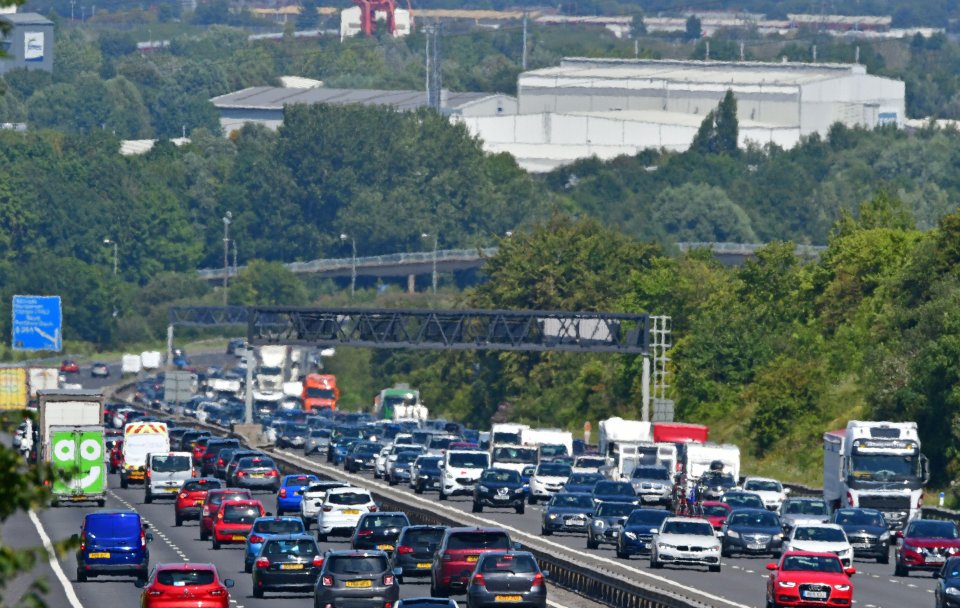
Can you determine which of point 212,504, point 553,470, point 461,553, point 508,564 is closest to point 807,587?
point 508,564

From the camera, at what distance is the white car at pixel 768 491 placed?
255 ft

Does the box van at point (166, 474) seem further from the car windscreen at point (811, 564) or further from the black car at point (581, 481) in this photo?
the car windscreen at point (811, 564)

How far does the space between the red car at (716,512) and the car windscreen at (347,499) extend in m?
9.16

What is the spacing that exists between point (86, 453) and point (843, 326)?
59.8 meters

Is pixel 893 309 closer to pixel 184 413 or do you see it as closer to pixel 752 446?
pixel 752 446

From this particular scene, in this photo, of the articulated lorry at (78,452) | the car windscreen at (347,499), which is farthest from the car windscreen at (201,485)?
the car windscreen at (347,499)

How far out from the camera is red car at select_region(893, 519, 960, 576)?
5716 centimetres

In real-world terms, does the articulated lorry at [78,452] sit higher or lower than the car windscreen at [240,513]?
lower

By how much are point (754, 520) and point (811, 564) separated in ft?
54.8

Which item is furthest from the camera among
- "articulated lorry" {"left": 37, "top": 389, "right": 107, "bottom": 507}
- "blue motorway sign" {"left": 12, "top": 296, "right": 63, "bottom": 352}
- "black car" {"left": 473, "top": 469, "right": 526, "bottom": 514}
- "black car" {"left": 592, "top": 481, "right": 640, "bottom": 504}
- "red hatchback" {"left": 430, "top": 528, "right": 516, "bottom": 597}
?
"blue motorway sign" {"left": 12, "top": 296, "right": 63, "bottom": 352}

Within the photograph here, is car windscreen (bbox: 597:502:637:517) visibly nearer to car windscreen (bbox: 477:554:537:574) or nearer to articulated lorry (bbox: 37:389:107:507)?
articulated lorry (bbox: 37:389:107:507)

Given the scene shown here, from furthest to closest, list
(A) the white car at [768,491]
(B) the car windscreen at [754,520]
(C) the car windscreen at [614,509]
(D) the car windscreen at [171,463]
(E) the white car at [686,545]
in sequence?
1. (D) the car windscreen at [171,463]
2. (A) the white car at [768,491]
3. (C) the car windscreen at [614,509]
4. (B) the car windscreen at [754,520]
5. (E) the white car at [686,545]

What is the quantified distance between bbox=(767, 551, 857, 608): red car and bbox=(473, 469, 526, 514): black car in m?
30.2

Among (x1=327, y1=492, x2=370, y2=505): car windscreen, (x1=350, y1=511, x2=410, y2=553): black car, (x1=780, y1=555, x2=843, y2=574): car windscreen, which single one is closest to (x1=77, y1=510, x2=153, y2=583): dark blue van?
(x1=350, y1=511, x2=410, y2=553): black car
